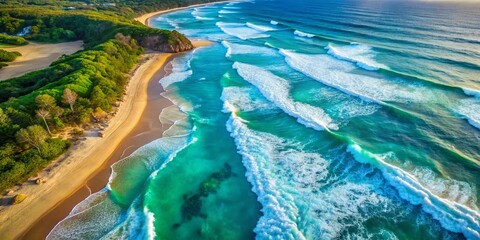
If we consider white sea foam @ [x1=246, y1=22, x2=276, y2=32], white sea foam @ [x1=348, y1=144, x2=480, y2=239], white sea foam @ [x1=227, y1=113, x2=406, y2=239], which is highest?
white sea foam @ [x1=246, y1=22, x2=276, y2=32]

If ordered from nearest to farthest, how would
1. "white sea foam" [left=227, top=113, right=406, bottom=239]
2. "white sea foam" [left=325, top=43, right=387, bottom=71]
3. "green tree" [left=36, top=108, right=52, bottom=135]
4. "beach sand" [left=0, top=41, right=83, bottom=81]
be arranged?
1. "white sea foam" [left=227, top=113, right=406, bottom=239]
2. "green tree" [left=36, top=108, right=52, bottom=135]
3. "white sea foam" [left=325, top=43, right=387, bottom=71]
4. "beach sand" [left=0, top=41, right=83, bottom=81]

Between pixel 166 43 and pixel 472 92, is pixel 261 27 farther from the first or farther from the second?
pixel 472 92

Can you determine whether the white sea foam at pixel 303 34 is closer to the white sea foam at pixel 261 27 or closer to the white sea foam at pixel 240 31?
the white sea foam at pixel 240 31

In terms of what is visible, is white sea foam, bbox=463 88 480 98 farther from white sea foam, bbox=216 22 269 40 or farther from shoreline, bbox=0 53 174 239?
white sea foam, bbox=216 22 269 40

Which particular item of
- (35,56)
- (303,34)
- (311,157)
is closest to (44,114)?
(311,157)

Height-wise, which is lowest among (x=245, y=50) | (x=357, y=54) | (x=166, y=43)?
(x=245, y=50)

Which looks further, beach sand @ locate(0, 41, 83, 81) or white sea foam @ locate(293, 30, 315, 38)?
white sea foam @ locate(293, 30, 315, 38)

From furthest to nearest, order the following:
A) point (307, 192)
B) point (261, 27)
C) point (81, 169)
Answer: point (261, 27) < point (81, 169) < point (307, 192)

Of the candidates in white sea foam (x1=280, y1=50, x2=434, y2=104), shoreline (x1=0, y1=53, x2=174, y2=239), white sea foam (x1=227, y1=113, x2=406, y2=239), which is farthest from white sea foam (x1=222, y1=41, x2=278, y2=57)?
white sea foam (x1=227, y1=113, x2=406, y2=239)
